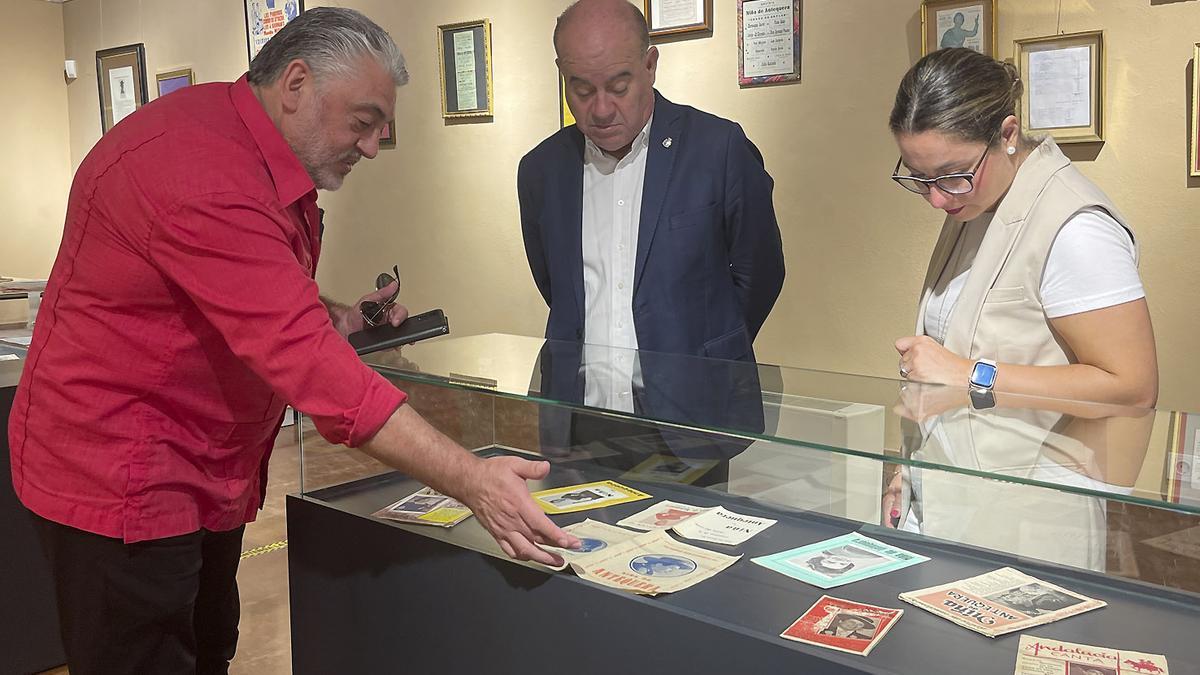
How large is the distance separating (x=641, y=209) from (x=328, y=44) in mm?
1191

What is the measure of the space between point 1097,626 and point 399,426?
3.50 ft

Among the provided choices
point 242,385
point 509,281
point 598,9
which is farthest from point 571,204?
point 509,281

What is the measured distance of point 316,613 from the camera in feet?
7.06

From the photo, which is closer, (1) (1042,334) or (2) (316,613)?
(1) (1042,334)

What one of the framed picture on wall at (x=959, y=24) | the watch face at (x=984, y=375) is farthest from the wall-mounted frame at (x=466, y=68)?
the watch face at (x=984, y=375)

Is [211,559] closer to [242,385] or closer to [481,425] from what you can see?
[242,385]

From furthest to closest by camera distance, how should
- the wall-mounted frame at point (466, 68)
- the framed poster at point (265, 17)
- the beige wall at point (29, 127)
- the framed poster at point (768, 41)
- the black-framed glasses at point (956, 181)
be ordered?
1. the beige wall at point (29, 127)
2. the framed poster at point (265, 17)
3. the wall-mounted frame at point (466, 68)
4. the framed poster at point (768, 41)
5. the black-framed glasses at point (956, 181)

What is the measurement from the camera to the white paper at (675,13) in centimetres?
479

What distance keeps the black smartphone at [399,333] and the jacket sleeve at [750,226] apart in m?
0.90

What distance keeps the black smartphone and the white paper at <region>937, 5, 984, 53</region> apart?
2.47 meters

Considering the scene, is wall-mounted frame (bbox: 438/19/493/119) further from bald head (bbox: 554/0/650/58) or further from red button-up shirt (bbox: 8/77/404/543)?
red button-up shirt (bbox: 8/77/404/543)

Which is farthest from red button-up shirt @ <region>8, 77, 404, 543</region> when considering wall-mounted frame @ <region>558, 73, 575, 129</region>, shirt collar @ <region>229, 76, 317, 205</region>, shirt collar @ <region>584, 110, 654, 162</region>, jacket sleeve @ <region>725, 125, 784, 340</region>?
wall-mounted frame @ <region>558, 73, 575, 129</region>

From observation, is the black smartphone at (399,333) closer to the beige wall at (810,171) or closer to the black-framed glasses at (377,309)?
the black-framed glasses at (377,309)

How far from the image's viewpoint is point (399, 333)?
2.39m
